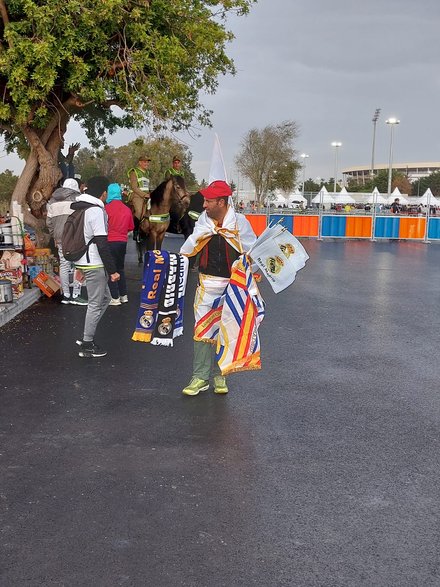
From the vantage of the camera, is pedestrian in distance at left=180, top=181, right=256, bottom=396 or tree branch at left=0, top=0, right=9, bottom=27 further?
tree branch at left=0, top=0, right=9, bottom=27

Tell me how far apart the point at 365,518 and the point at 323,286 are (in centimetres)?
996

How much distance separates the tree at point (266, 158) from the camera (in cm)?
5044

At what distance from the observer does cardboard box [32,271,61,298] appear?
1129cm

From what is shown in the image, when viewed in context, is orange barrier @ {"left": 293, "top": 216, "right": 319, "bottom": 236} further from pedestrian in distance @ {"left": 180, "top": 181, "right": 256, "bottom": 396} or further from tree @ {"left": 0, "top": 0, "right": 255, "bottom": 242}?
pedestrian in distance @ {"left": 180, "top": 181, "right": 256, "bottom": 396}

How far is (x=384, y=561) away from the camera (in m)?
3.27

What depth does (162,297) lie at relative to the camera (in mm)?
6047

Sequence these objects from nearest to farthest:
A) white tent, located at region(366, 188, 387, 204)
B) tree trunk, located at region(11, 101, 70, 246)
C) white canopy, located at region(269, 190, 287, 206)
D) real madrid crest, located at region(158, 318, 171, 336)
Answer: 1. real madrid crest, located at region(158, 318, 171, 336)
2. tree trunk, located at region(11, 101, 70, 246)
3. white tent, located at region(366, 188, 387, 204)
4. white canopy, located at region(269, 190, 287, 206)

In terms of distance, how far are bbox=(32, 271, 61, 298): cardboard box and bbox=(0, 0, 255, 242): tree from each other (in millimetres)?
Result: 3290

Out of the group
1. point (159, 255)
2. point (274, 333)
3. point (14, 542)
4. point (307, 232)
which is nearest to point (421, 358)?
point (274, 333)

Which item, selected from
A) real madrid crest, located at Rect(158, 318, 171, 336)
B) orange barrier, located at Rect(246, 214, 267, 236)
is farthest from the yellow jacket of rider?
orange barrier, located at Rect(246, 214, 267, 236)

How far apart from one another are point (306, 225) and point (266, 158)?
982 inches

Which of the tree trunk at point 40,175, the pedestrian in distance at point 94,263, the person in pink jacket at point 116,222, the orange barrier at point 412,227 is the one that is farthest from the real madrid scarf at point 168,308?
the orange barrier at point 412,227

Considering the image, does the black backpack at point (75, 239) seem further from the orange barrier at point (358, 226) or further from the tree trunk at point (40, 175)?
the orange barrier at point (358, 226)

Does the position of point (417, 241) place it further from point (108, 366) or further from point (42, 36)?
point (108, 366)
